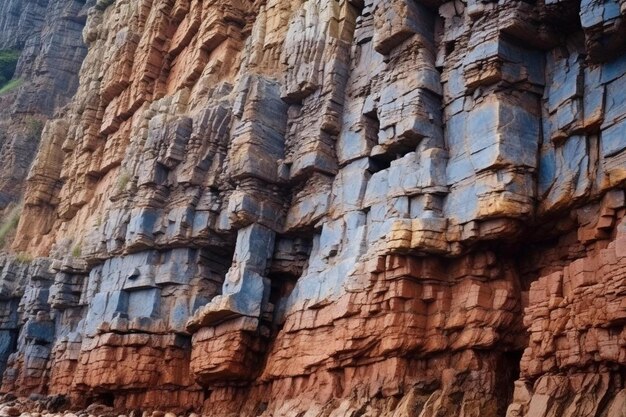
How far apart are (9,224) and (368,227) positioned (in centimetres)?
3412

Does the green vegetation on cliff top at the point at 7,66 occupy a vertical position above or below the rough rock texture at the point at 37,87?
above

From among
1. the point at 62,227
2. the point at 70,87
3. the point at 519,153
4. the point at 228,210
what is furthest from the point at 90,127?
the point at 519,153

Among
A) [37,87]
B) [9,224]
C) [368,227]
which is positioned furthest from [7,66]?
[368,227]

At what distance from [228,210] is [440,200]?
8.10 m

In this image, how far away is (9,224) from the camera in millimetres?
45469

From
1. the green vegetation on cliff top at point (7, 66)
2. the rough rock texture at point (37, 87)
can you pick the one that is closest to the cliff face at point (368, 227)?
the rough rock texture at point (37, 87)

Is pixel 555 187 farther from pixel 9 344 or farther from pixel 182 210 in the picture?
pixel 9 344

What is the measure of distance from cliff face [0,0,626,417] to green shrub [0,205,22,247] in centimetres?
1387

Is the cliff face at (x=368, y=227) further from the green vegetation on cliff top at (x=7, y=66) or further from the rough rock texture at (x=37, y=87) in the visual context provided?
the green vegetation on cliff top at (x=7, y=66)

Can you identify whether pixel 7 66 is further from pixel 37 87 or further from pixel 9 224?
pixel 9 224

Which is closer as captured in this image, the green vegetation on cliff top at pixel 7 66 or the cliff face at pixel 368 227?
the cliff face at pixel 368 227

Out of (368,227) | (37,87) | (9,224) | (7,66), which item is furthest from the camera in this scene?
(7,66)

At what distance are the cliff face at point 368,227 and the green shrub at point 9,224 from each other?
13.9 metres

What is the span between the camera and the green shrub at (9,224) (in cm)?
4469
